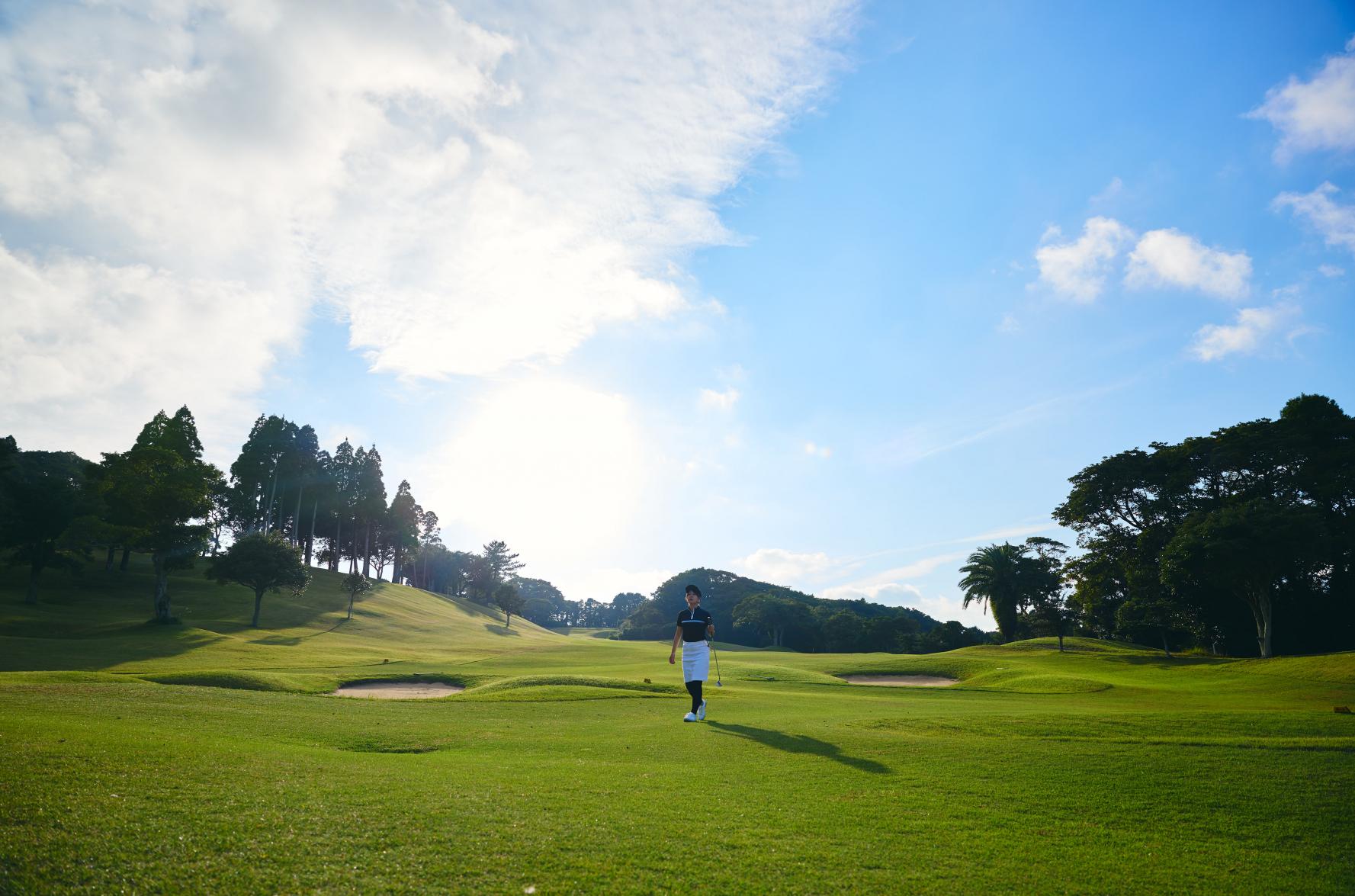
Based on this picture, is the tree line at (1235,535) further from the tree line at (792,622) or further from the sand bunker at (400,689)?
the sand bunker at (400,689)

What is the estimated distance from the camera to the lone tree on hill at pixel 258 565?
5981 cm

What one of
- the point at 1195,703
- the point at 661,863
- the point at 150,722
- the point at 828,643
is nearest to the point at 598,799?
the point at 661,863

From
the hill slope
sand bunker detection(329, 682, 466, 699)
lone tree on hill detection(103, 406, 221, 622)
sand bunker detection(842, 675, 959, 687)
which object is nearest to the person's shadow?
sand bunker detection(329, 682, 466, 699)

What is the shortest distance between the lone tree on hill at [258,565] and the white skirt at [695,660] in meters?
58.6

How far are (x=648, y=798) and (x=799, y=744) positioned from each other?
4864mm

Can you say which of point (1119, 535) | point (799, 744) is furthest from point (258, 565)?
point (1119, 535)

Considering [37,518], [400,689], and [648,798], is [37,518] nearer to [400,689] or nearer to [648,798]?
[400,689]

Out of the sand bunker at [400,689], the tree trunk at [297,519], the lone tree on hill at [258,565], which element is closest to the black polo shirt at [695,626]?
the sand bunker at [400,689]

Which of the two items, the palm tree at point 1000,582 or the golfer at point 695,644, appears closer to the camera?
the golfer at point 695,644

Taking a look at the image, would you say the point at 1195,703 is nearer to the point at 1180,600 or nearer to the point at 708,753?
the point at 708,753

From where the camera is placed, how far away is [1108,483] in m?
52.8

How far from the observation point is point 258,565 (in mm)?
59844

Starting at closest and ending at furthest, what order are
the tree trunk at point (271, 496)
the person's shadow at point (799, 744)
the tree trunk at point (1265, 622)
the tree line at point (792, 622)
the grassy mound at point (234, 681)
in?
the person's shadow at point (799, 744)
the grassy mound at point (234, 681)
the tree trunk at point (1265, 622)
the tree line at point (792, 622)
the tree trunk at point (271, 496)

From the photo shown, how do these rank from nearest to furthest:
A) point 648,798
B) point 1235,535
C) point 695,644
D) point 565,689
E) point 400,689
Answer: point 648,798
point 695,644
point 565,689
point 400,689
point 1235,535
